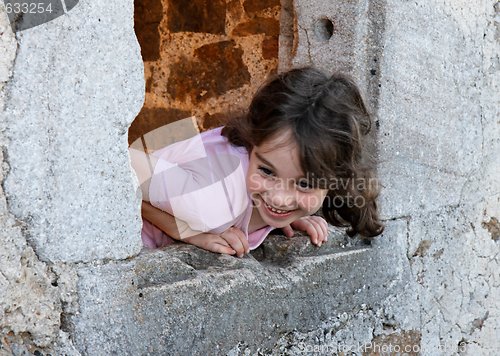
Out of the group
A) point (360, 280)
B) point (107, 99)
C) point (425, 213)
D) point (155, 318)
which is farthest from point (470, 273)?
point (107, 99)

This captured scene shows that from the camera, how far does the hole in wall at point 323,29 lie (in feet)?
7.36

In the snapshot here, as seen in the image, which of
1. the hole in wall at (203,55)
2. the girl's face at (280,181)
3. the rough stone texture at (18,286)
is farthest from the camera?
the hole in wall at (203,55)

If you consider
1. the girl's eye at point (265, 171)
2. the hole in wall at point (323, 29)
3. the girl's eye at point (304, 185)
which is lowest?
the girl's eye at point (304, 185)

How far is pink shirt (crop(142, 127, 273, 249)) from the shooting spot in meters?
1.82

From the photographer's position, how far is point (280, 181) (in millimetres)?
1812

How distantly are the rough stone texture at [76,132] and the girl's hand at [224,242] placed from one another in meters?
0.33

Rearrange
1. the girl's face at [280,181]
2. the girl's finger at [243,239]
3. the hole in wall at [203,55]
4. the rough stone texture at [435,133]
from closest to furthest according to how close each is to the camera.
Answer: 1. the girl's face at [280,181]
2. the girl's finger at [243,239]
3. the rough stone texture at [435,133]
4. the hole in wall at [203,55]

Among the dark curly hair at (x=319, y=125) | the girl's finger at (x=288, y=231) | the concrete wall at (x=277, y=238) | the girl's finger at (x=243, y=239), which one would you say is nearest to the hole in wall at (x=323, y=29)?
the concrete wall at (x=277, y=238)

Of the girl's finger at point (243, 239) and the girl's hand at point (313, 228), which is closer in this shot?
the girl's finger at point (243, 239)

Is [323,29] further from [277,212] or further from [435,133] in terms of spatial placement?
[277,212]

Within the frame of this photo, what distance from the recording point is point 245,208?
1.95m

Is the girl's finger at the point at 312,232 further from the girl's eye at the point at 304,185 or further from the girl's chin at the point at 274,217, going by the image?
the girl's eye at the point at 304,185

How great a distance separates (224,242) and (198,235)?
0.22 ft

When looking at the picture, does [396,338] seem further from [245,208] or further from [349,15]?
[349,15]
